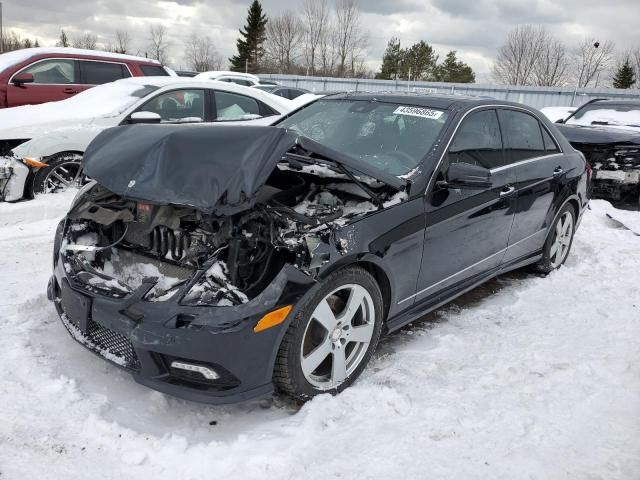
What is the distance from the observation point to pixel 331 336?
2.84m

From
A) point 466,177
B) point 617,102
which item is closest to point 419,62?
point 617,102

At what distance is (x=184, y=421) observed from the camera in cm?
268

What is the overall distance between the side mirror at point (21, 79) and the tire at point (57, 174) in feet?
9.69

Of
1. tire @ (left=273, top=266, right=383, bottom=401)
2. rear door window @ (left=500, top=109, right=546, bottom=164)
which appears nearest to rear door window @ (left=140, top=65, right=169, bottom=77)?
rear door window @ (left=500, top=109, right=546, bottom=164)

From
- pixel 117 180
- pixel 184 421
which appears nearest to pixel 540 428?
pixel 184 421

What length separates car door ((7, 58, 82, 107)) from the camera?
8164 millimetres

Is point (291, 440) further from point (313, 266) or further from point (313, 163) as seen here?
point (313, 163)

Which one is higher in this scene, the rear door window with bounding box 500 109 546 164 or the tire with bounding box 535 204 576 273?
the rear door window with bounding box 500 109 546 164

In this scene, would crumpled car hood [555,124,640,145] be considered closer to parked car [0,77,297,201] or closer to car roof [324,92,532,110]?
parked car [0,77,297,201]

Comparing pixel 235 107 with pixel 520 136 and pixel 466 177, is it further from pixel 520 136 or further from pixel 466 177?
pixel 466 177

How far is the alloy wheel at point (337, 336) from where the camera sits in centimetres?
277

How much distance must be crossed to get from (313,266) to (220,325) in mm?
540

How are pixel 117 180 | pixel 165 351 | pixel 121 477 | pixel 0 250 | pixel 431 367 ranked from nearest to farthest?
1. pixel 121 477
2. pixel 165 351
3. pixel 117 180
4. pixel 431 367
5. pixel 0 250

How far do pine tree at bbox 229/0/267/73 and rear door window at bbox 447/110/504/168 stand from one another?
196 ft
